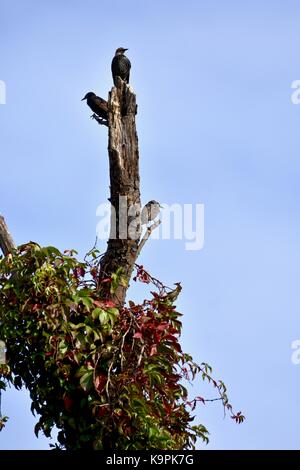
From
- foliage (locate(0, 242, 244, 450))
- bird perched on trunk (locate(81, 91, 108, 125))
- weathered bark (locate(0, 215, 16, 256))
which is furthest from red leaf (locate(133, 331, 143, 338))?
bird perched on trunk (locate(81, 91, 108, 125))

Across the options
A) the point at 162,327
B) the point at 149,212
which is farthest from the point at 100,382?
the point at 149,212

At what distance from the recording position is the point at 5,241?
10.3 m

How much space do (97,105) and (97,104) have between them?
1 centimetres

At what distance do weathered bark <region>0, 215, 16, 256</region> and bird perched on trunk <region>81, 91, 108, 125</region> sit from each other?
1.70 metres

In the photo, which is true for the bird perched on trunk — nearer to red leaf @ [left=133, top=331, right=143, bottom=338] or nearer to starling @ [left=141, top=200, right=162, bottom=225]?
starling @ [left=141, top=200, right=162, bottom=225]

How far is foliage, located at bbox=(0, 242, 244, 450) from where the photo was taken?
962 centimetres

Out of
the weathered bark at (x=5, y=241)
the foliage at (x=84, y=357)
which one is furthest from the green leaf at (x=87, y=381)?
the weathered bark at (x=5, y=241)

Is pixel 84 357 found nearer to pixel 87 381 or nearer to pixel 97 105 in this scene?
pixel 87 381

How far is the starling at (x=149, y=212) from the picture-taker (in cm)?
1050

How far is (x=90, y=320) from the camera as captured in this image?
988 cm

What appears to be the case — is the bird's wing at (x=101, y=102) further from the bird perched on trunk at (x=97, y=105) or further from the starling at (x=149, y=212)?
the starling at (x=149, y=212)
